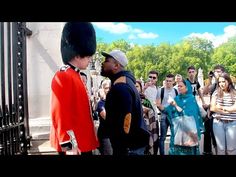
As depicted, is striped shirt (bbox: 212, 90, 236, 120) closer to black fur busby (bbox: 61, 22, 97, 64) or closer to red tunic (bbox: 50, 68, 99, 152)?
black fur busby (bbox: 61, 22, 97, 64)

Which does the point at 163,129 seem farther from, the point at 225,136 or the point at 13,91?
the point at 13,91

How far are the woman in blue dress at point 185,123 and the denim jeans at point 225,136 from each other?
0.77 feet

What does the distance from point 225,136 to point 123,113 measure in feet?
7.48

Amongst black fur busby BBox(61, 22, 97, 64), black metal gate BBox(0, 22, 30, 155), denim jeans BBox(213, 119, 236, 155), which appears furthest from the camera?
denim jeans BBox(213, 119, 236, 155)

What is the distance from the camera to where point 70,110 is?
9.02 ft

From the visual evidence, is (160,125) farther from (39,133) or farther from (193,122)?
(39,133)

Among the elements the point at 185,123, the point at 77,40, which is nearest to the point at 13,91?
the point at 77,40

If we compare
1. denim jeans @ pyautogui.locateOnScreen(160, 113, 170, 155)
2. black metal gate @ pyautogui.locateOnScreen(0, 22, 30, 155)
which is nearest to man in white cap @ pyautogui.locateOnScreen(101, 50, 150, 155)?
black metal gate @ pyautogui.locateOnScreen(0, 22, 30, 155)

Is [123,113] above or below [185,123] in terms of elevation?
above

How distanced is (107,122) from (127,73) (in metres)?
0.47

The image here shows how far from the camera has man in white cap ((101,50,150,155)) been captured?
2.95 meters

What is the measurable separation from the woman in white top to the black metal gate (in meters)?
2.69
